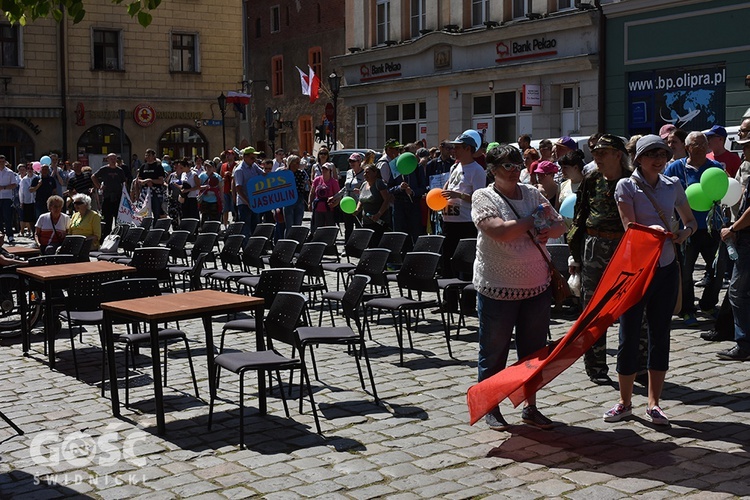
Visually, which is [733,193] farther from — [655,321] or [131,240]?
[131,240]

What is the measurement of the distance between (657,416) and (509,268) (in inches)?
54.6

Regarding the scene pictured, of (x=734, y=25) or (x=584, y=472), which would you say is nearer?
(x=584, y=472)

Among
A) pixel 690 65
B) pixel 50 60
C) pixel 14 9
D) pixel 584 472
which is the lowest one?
pixel 584 472

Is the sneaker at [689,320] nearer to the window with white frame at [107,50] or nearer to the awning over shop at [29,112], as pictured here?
the awning over shop at [29,112]

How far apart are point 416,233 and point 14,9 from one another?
917cm

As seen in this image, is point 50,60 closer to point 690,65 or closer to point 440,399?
point 690,65

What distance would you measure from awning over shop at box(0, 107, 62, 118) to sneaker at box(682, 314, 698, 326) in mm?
35410

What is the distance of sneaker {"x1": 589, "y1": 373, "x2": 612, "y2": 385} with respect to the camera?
8.14 meters

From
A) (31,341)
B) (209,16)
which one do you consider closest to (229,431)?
(31,341)

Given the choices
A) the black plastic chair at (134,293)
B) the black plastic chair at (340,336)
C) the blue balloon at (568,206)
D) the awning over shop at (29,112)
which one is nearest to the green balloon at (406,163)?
the blue balloon at (568,206)

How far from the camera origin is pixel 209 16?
4597cm

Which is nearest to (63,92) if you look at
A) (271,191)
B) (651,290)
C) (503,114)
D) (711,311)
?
(503,114)

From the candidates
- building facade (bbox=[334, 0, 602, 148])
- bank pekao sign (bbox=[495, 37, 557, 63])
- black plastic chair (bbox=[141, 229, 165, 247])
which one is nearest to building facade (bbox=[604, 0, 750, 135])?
building facade (bbox=[334, 0, 602, 148])

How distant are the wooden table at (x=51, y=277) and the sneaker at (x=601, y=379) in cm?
454
